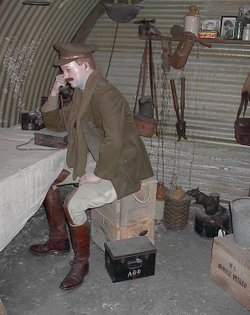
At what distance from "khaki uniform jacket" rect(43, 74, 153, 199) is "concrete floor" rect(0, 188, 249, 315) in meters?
0.94

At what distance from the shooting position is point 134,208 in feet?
13.8

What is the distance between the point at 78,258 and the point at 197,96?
112 inches

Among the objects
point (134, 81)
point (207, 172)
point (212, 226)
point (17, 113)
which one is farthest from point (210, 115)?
point (17, 113)

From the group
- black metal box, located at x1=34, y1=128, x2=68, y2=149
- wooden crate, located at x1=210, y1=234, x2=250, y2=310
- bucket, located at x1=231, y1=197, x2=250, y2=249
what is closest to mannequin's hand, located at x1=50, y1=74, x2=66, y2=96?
black metal box, located at x1=34, y1=128, x2=68, y2=149

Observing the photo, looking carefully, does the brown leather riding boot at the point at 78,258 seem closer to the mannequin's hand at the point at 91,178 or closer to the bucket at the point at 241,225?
the mannequin's hand at the point at 91,178

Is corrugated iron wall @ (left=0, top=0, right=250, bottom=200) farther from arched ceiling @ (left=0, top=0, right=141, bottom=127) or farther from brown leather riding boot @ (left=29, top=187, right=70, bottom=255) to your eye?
brown leather riding boot @ (left=29, top=187, right=70, bottom=255)

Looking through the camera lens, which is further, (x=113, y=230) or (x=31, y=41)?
(x=31, y=41)

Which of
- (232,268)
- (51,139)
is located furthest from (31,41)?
(232,268)

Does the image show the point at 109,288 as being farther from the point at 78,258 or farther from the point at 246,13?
the point at 246,13

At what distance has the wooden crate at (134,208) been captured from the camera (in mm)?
4117

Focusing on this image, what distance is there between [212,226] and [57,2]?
3.17m

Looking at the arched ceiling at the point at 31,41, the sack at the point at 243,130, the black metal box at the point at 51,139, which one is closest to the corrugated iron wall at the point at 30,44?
the arched ceiling at the point at 31,41

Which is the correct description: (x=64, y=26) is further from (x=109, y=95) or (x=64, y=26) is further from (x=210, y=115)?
(x=210, y=115)

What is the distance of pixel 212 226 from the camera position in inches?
187
